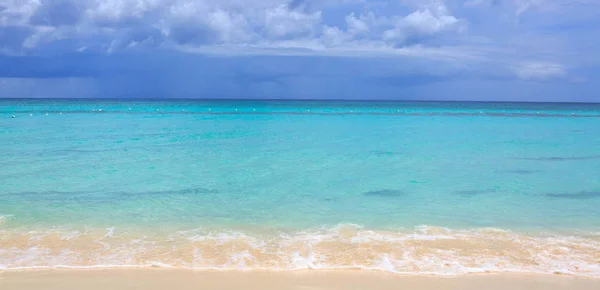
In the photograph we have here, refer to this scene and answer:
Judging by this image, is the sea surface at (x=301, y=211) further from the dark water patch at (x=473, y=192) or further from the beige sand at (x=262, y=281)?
the beige sand at (x=262, y=281)

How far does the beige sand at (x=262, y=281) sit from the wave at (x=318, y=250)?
21cm

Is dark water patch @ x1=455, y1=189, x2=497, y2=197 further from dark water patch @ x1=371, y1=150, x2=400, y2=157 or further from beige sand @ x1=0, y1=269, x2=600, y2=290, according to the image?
dark water patch @ x1=371, y1=150, x2=400, y2=157

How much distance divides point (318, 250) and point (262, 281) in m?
1.25

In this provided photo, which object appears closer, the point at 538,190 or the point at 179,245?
the point at 179,245

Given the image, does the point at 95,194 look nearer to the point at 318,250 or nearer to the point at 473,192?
the point at 318,250

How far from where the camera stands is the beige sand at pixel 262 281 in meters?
5.34

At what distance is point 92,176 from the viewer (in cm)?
1205

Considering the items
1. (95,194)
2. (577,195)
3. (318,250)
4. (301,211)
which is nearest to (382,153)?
(577,195)

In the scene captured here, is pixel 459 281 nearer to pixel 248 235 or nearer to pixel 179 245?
pixel 248 235

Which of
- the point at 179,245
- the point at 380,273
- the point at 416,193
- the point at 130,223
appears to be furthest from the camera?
the point at 416,193

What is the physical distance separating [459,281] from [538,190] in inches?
252

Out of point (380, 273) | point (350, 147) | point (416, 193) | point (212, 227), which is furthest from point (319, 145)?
point (380, 273)

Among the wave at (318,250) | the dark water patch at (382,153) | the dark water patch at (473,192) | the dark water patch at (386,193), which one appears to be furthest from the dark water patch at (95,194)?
the dark water patch at (382,153)

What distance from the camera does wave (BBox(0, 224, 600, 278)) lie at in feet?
19.6
